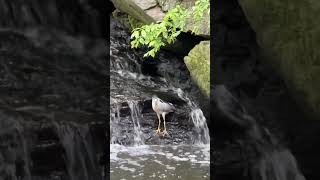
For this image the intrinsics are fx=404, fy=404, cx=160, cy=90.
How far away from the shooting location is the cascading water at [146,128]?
23.9ft

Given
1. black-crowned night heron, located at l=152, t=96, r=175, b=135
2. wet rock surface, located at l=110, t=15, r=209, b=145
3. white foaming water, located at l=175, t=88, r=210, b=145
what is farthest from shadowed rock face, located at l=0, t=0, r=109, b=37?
white foaming water, located at l=175, t=88, r=210, b=145

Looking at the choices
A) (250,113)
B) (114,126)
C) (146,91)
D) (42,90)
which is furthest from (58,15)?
(146,91)

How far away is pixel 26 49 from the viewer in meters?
4.13

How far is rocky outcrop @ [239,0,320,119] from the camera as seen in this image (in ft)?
7.27

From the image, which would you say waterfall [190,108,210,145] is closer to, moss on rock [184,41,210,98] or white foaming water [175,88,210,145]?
white foaming water [175,88,210,145]

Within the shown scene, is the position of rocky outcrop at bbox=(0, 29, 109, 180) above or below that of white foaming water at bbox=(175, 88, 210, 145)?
above

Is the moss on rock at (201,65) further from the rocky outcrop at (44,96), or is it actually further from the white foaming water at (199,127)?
the white foaming water at (199,127)

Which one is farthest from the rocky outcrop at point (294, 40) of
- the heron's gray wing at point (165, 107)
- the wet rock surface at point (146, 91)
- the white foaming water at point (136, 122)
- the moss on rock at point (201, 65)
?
the white foaming water at point (136, 122)

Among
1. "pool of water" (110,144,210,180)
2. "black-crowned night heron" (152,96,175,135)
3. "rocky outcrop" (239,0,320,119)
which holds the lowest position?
"pool of water" (110,144,210,180)

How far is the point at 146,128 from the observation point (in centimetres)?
898

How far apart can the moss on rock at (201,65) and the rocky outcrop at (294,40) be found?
3.82m

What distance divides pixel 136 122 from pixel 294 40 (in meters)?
6.88

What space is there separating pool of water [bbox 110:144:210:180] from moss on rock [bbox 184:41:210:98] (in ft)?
5.06

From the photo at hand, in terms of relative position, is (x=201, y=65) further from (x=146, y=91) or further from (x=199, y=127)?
(x=146, y=91)
